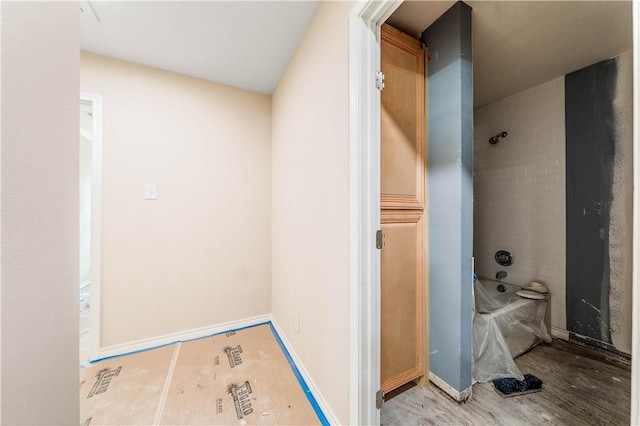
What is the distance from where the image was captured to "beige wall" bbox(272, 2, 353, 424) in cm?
120

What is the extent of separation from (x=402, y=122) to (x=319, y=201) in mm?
681

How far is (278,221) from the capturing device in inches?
87.3

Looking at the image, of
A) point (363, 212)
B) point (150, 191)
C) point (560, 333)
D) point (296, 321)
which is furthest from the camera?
point (560, 333)

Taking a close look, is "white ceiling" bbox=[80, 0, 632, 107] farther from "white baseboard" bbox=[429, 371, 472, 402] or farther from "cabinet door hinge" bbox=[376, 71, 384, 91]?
"white baseboard" bbox=[429, 371, 472, 402]

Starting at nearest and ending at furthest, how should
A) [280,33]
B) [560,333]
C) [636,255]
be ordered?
1. [636,255]
2. [280,33]
3. [560,333]

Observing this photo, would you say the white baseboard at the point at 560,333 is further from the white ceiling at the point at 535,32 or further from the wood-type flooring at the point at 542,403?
the white ceiling at the point at 535,32

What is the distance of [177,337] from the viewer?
2057 millimetres

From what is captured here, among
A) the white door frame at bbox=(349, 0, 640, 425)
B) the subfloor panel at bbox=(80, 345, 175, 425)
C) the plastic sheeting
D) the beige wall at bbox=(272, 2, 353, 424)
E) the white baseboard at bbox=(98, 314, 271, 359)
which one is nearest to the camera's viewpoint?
the white door frame at bbox=(349, 0, 640, 425)

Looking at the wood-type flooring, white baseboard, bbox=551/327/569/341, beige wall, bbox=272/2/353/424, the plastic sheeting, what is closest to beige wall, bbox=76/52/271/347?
beige wall, bbox=272/2/353/424

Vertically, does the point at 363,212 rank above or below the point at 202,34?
below

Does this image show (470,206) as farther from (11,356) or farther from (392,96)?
(11,356)

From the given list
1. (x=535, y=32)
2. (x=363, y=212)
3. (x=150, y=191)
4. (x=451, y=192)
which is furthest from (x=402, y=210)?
(x=150, y=191)

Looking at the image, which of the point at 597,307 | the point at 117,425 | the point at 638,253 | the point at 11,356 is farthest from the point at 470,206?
the point at 117,425

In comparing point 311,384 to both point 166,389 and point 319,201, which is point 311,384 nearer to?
point 166,389
